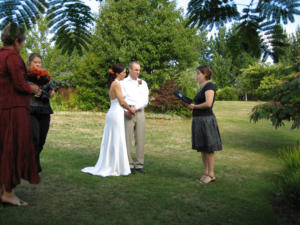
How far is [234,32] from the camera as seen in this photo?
58.9 inches

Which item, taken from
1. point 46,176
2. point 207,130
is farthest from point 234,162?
point 46,176

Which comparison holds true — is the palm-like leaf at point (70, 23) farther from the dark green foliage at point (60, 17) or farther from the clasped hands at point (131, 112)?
the clasped hands at point (131, 112)

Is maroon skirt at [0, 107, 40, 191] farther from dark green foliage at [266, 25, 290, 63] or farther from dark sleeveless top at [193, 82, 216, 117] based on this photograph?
dark green foliage at [266, 25, 290, 63]

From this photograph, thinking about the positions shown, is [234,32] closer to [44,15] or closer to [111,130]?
[44,15]

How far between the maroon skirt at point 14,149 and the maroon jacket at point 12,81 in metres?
0.10

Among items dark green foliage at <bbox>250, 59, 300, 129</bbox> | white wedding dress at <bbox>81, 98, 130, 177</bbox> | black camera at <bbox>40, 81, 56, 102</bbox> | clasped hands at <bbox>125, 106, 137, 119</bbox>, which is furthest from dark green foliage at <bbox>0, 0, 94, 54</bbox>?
dark green foliage at <bbox>250, 59, 300, 129</bbox>

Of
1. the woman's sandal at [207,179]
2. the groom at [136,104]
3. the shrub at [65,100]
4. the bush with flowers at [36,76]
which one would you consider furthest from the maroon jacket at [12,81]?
the shrub at [65,100]

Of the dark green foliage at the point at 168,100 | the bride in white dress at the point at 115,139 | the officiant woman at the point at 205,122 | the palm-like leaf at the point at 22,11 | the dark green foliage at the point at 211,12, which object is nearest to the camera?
the palm-like leaf at the point at 22,11

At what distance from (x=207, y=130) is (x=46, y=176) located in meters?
2.97

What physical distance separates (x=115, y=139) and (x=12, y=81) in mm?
2421

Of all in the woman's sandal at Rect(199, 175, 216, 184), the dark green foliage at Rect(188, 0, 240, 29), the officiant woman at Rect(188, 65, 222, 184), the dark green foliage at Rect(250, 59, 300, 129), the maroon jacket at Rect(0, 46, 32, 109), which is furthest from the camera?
the dark green foliage at Rect(250, 59, 300, 129)

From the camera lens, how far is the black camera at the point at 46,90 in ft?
14.5

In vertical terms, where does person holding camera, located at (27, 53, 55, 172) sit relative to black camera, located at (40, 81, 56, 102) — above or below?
below

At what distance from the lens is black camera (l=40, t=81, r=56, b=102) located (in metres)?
4.43
